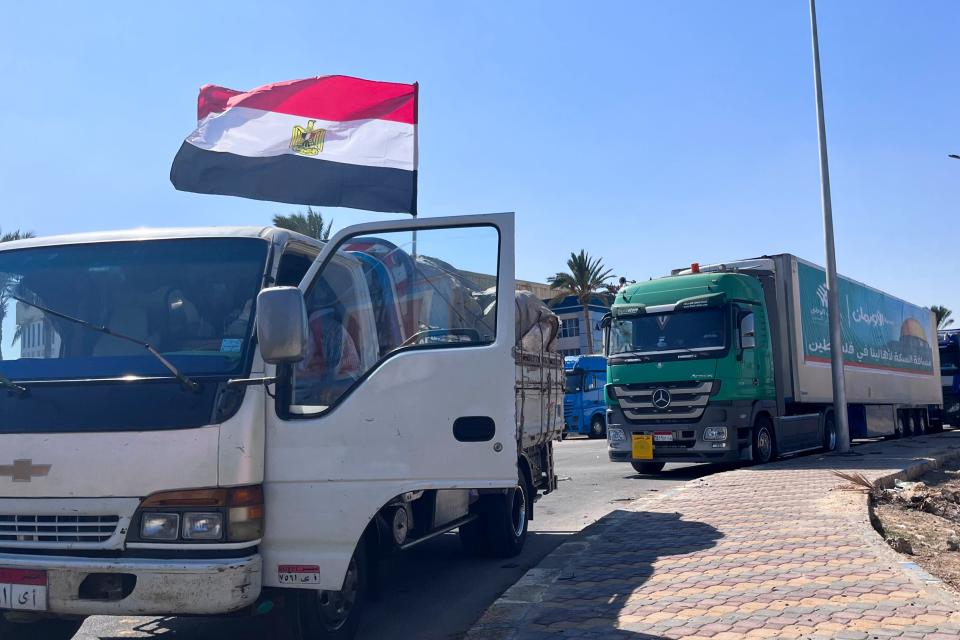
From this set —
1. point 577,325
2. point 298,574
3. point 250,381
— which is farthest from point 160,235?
point 577,325

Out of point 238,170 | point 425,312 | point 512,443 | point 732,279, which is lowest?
point 512,443

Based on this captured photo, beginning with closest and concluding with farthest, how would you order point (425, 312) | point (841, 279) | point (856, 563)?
point (425, 312) → point (856, 563) → point (841, 279)

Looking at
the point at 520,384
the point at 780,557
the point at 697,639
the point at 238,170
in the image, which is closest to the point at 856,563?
the point at 780,557

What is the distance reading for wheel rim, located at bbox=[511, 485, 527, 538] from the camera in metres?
7.45

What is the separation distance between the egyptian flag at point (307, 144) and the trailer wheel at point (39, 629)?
605 centimetres

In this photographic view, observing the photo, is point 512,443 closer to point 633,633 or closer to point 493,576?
point 633,633

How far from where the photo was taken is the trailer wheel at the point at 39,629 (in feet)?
15.1

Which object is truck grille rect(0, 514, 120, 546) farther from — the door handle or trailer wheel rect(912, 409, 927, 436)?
trailer wheel rect(912, 409, 927, 436)

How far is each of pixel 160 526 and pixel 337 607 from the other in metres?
1.16

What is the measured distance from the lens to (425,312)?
4797 millimetres

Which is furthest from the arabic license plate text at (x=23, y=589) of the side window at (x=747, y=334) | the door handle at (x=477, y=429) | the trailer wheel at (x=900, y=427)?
the trailer wheel at (x=900, y=427)

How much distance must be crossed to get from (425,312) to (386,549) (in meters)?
1.44

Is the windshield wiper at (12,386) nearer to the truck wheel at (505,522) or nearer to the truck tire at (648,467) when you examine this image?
the truck wheel at (505,522)

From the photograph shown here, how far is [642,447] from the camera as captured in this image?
13609 mm
